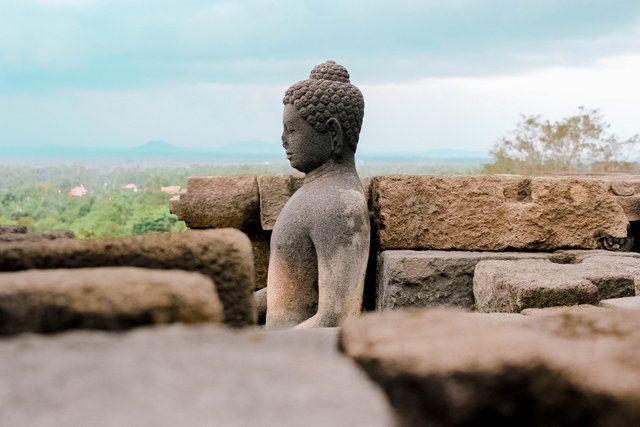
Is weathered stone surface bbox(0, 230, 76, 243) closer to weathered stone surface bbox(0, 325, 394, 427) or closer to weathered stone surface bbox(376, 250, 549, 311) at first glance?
weathered stone surface bbox(0, 325, 394, 427)

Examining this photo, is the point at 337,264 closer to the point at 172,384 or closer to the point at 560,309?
the point at 560,309

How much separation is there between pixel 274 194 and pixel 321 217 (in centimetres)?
111

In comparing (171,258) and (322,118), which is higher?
(322,118)

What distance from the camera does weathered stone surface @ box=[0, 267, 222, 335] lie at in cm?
129

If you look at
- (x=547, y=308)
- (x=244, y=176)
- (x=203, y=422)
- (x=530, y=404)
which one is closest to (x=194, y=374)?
(x=203, y=422)

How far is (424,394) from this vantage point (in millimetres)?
1272

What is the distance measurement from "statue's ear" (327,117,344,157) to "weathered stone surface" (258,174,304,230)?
820mm

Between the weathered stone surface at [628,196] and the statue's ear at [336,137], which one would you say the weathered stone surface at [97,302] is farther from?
the weathered stone surface at [628,196]

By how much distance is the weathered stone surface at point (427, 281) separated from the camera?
416 centimetres

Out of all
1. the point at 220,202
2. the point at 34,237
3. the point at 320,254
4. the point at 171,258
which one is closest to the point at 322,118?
the point at 320,254

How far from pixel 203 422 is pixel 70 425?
186 millimetres

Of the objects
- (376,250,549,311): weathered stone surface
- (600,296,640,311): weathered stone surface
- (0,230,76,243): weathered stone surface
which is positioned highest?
(0,230,76,243): weathered stone surface

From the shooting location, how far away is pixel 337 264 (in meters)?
3.95

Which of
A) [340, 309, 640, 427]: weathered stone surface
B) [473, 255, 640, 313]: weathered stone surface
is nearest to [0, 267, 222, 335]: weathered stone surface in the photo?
[340, 309, 640, 427]: weathered stone surface
